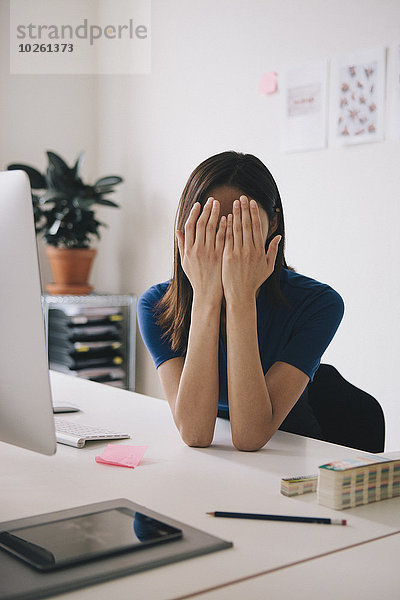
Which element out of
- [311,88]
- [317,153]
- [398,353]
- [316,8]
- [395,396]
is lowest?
[395,396]

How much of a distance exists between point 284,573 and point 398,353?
72.6 inches

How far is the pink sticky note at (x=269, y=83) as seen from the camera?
2.82m

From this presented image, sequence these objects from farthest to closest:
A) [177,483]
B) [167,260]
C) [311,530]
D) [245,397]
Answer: [167,260] → [245,397] → [177,483] → [311,530]

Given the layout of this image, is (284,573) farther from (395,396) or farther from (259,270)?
(395,396)

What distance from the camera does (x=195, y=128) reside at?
326cm

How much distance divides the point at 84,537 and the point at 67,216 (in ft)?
9.17

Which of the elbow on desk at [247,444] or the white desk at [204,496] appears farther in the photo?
the elbow on desk at [247,444]

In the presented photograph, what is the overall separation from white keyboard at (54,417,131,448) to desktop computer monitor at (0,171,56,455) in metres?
0.36

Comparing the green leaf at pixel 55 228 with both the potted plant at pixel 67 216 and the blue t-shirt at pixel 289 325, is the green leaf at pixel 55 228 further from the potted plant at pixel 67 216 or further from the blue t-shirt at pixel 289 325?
the blue t-shirt at pixel 289 325

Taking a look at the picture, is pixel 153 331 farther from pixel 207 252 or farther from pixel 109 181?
pixel 109 181

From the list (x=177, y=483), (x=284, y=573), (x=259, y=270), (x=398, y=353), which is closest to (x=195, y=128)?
(x=398, y=353)

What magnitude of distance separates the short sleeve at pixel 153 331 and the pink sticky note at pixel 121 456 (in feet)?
0.91

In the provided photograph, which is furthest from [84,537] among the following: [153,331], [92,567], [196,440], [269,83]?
[269,83]

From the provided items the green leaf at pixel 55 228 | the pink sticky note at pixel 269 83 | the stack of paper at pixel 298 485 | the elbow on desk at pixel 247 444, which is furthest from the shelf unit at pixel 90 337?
the stack of paper at pixel 298 485
